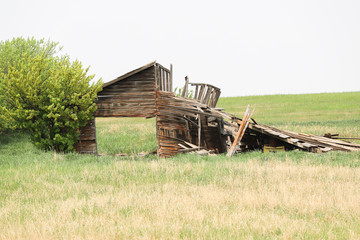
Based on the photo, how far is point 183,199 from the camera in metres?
9.97

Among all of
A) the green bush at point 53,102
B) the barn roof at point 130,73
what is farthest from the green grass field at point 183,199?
the barn roof at point 130,73

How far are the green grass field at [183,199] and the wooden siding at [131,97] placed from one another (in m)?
3.25

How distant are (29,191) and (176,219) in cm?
656

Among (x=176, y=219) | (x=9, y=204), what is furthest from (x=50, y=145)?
(x=176, y=219)

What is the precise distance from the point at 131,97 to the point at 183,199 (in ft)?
40.9

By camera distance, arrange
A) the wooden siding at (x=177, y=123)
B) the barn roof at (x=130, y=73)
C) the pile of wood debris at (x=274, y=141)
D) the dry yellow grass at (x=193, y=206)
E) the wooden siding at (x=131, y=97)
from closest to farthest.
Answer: the dry yellow grass at (x=193, y=206)
the pile of wood debris at (x=274, y=141)
the wooden siding at (x=177, y=123)
the barn roof at (x=130, y=73)
the wooden siding at (x=131, y=97)

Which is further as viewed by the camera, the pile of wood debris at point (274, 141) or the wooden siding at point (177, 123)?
the wooden siding at point (177, 123)

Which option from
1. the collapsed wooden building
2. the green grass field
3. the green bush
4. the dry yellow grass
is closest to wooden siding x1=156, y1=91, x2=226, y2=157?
the collapsed wooden building

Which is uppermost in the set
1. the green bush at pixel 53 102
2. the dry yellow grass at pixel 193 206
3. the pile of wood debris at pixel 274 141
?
the green bush at pixel 53 102

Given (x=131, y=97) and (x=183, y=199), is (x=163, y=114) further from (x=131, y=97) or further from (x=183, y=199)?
(x=183, y=199)

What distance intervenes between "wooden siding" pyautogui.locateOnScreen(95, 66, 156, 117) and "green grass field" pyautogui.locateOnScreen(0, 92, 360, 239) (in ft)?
10.7

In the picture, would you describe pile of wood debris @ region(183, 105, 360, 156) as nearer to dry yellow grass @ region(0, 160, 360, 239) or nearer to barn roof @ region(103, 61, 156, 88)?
barn roof @ region(103, 61, 156, 88)

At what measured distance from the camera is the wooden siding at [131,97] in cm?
2147

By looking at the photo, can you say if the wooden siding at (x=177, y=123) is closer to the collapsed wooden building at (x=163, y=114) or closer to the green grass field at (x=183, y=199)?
the collapsed wooden building at (x=163, y=114)
